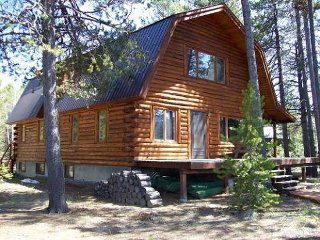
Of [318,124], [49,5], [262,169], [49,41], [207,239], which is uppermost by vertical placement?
[49,5]

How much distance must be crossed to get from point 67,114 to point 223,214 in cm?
1020

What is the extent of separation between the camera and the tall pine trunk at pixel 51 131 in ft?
32.7

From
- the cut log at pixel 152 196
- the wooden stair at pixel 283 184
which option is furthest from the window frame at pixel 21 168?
the wooden stair at pixel 283 184

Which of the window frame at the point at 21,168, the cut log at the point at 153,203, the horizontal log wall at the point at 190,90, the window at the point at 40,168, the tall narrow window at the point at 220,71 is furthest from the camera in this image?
the window frame at the point at 21,168

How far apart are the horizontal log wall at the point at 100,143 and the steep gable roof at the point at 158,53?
540mm

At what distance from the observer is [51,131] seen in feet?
33.3

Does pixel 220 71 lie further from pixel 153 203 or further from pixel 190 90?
pixel 153 203

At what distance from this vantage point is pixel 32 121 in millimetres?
21531

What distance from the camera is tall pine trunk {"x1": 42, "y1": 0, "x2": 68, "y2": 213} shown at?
995 centimetres

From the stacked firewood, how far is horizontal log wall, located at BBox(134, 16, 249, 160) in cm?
151

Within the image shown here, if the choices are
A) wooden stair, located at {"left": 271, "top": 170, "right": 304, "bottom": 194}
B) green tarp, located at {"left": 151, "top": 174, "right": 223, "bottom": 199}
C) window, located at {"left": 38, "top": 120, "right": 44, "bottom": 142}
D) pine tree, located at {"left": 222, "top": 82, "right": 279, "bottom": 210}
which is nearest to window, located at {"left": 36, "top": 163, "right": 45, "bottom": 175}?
window, located at {"left": 38, "top": 120, "right": 44, "bottom": 142}

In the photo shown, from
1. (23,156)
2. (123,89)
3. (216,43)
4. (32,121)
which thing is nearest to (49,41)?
(123,89)

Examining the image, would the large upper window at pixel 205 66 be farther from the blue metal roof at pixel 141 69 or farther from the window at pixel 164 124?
the window at pixel 164 124

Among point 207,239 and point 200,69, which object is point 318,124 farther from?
point 207,239
